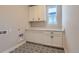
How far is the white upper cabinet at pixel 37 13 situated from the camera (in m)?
5.26

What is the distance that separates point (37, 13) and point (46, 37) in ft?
4.69

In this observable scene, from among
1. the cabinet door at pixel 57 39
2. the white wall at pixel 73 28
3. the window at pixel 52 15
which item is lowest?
the cabinet door at pixel 57 39

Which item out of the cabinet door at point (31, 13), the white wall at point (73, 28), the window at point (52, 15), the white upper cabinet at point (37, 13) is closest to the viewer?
the white wall at point (73, 28)

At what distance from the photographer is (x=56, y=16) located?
507cm

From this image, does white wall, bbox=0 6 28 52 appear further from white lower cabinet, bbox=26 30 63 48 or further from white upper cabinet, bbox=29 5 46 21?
white upper cabinet, bbox=29 5 46 21

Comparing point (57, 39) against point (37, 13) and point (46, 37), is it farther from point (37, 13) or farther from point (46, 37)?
point (37, 13)

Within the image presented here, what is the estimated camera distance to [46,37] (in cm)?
464

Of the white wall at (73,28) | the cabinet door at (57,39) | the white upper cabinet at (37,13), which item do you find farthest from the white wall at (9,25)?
the white wall at (73,28)

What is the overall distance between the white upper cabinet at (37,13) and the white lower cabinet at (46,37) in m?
0.72

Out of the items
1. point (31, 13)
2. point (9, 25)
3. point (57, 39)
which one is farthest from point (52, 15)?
point (9, 25)

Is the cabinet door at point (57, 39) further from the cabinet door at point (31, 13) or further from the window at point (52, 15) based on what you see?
the cabinet door at point (31, 13)

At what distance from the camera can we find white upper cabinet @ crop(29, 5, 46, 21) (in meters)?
5.26

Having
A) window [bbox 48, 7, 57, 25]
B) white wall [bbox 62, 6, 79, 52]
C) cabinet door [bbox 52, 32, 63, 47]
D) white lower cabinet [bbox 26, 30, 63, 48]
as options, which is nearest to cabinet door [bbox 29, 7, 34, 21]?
white lower cabinet [bbox 26, 30, 63, 48]

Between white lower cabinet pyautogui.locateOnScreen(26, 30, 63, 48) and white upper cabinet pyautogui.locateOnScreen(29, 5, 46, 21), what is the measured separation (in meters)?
0.72
